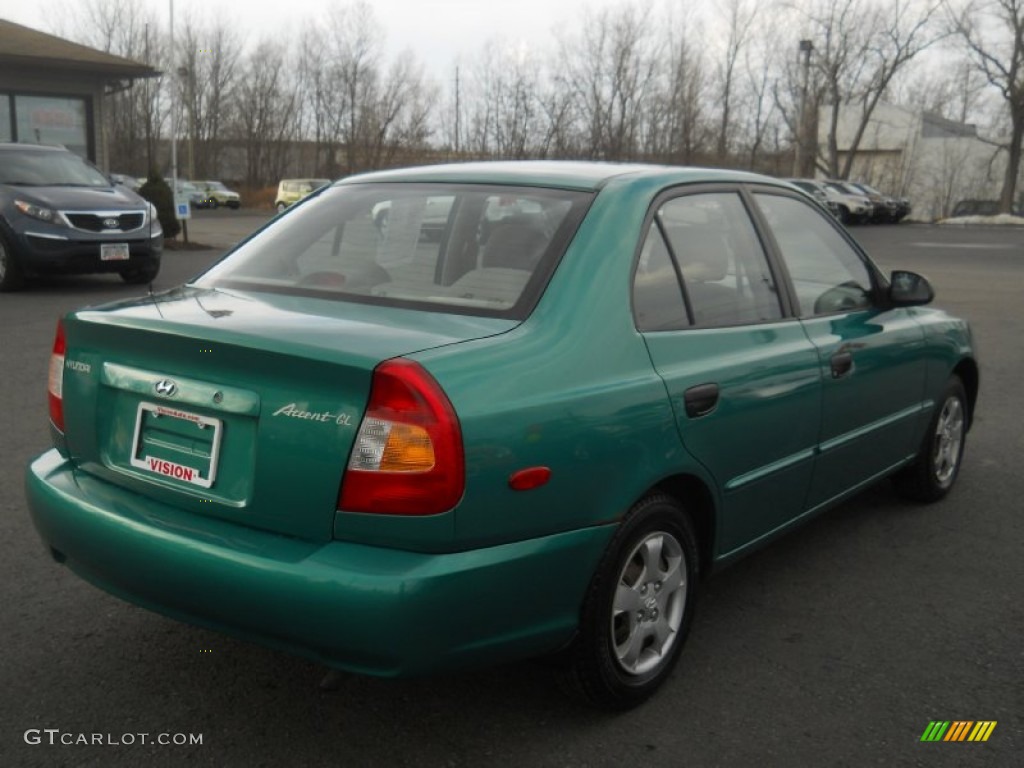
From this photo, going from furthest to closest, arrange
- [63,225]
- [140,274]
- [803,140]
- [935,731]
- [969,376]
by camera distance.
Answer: [803,140] < [140,274] < [63,225] < [969,376] < [935,731]

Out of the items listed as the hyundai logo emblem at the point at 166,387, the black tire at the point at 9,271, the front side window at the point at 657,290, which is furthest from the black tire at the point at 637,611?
the black tire at the point at 9,271

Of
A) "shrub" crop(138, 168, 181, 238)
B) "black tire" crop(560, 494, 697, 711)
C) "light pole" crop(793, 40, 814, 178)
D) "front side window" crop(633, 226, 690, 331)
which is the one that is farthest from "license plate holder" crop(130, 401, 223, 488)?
"light pole" crop(793, 40, 814, 178)

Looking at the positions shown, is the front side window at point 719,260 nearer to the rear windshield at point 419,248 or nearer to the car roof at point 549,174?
the car roof at point 549,174

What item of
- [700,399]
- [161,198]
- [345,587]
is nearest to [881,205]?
[161,198]

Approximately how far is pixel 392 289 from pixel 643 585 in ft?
3.71

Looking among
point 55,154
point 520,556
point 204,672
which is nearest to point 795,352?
point 520,556

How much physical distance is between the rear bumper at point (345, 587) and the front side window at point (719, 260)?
1.02m

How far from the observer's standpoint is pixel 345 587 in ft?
7.84

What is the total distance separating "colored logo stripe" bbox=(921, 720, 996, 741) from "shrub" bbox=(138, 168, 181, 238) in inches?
747

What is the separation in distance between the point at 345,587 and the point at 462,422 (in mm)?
458

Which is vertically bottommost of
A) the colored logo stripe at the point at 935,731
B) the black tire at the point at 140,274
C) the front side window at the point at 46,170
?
the black tire at the point at 140,274

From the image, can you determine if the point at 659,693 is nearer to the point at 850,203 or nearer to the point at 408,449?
the point at 408,449

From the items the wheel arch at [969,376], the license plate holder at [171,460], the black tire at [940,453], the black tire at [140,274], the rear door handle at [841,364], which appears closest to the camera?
the license plate holder at [171,460]

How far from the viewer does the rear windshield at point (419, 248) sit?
119 inches
